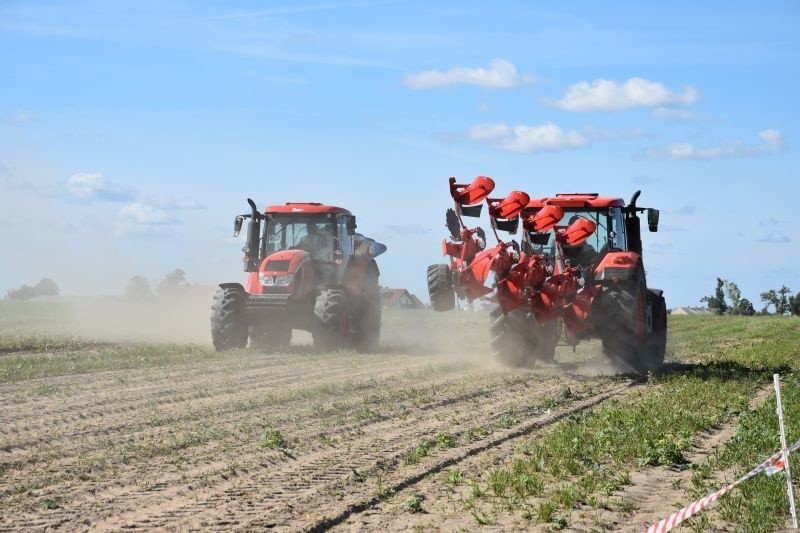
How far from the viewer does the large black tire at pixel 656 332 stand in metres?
18.4

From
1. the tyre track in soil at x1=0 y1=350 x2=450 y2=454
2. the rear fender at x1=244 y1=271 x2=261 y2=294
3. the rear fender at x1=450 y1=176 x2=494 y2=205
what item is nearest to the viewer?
the tyre track in soil at x1=0 y1=350 x2=450 y2=454

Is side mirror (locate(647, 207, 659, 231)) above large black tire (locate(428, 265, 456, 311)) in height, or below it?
above

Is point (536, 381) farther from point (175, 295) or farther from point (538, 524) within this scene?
point (175, 295)

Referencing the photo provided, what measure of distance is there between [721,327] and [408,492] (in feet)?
84.9

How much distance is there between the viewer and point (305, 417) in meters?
11.7

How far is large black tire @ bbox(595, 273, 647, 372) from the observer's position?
1677 cm

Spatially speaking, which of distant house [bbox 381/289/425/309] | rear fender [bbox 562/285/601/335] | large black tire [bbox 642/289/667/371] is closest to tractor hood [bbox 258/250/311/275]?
rear fender [bbox 562/285/601/335]

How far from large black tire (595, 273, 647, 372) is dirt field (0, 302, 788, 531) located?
1.82ft

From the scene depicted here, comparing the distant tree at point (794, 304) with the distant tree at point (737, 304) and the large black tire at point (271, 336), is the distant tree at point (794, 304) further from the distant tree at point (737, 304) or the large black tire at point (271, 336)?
the large black tire at point (271, 336)

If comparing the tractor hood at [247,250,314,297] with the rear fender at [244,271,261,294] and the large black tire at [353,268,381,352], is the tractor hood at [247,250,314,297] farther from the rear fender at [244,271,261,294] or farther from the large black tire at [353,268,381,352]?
the large black tire at [353,268,381,352]

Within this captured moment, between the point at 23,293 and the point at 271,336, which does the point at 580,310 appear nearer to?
the point at 271,336

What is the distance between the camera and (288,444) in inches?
396

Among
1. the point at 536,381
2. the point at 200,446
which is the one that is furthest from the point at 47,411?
the point at 536,381

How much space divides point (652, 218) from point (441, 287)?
4216 millimetres
